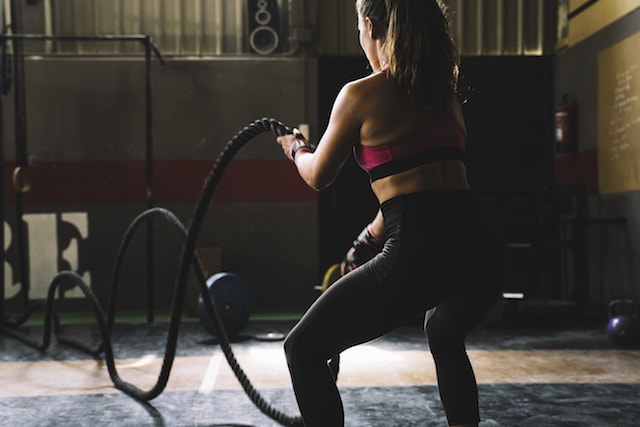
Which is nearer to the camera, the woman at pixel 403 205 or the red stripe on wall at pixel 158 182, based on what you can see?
the woman at pixel 403 205

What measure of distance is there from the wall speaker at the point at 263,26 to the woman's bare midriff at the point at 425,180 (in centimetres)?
553

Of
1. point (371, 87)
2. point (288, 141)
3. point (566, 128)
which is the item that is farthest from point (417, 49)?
point (566, 128)

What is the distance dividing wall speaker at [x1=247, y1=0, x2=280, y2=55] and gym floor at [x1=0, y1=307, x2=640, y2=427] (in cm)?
281

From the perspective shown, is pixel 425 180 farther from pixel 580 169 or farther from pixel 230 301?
pixel 580 169

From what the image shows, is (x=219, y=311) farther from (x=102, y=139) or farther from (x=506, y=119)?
(x=506, y=119)

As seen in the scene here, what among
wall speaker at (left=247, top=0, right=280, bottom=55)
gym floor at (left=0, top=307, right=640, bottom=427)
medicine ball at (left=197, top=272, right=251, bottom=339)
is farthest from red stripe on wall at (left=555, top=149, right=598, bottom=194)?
medicine ball at (left=197, top=272, right=251, bottom=339)

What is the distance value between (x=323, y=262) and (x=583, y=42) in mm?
3102

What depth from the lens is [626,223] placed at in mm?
5926

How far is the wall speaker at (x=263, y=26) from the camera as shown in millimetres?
7066

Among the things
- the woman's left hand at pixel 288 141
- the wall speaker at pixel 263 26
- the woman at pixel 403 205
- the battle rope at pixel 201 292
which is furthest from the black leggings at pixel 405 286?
the wall speaker at pixel 263 26

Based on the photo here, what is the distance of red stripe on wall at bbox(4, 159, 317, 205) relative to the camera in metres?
7.01

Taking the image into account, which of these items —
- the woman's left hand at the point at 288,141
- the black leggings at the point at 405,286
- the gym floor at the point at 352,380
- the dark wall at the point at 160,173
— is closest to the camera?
the black leggings at the point at 405,286

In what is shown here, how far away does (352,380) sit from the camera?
13.1 feet

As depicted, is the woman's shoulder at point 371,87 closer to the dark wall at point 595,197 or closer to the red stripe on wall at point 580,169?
the dark wall at point 595,197
